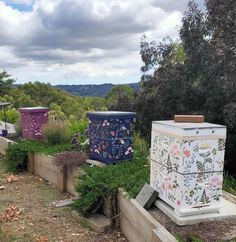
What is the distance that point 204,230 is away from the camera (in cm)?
368

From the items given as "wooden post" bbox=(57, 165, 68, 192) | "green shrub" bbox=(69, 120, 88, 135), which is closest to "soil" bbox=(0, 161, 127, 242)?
"wooden post" bbox=(57, 165, 68, 192)

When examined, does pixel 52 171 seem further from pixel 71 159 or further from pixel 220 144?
pixel 220 144

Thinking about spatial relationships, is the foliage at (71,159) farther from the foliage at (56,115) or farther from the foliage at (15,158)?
the foliage at (56,115)

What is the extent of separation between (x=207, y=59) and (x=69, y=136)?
137 inches

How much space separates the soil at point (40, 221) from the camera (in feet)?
15.2

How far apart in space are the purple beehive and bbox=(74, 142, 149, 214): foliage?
3.43m

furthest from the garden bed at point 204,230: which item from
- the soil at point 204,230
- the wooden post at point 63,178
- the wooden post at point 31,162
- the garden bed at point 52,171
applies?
the wooden post at point 31,162

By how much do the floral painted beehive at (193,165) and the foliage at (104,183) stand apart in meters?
0.79

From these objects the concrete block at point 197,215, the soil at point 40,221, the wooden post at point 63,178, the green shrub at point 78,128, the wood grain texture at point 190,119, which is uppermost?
the wood grain texture at point 190,119

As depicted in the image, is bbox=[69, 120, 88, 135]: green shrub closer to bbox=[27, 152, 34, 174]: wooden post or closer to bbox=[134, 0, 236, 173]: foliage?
bbox=[27, 152, 34, 174]: wooden post

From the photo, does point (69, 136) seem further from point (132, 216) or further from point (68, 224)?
point (132, 216)

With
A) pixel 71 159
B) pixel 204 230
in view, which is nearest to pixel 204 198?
pixel 204 230

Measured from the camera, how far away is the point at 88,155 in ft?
21.5

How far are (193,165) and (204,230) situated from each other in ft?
2.00
